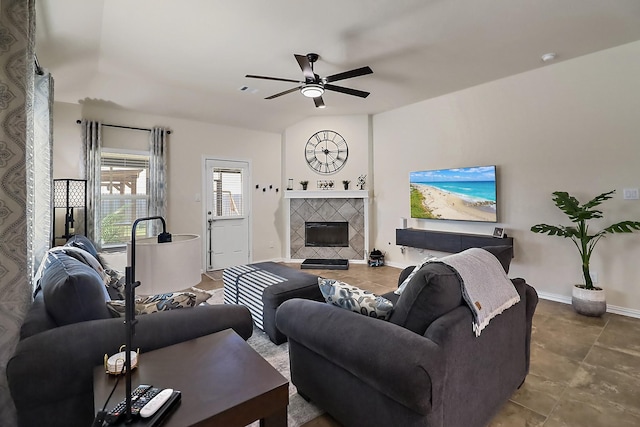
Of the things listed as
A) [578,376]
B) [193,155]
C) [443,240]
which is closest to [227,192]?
[193,155]

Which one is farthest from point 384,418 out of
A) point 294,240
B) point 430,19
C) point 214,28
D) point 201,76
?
point 294,240

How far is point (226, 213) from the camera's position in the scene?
585 centimetres

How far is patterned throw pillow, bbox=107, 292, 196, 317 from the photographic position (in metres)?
1.60

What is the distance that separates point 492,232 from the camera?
173 inches

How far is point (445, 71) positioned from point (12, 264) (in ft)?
15.0

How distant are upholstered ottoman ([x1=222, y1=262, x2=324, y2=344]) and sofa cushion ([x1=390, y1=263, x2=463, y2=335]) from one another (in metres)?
1.42

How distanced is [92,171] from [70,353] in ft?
13.0

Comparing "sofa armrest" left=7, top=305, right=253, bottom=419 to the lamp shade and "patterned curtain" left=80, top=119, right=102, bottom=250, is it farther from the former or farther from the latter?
"patterned curtain" left=80, top=119, right=102, bottom=250

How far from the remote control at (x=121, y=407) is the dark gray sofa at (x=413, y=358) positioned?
0.82 meters

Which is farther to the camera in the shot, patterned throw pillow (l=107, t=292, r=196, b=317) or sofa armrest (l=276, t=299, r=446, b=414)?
patterned throw pillow (l=107, t=292, r=196, b=317)

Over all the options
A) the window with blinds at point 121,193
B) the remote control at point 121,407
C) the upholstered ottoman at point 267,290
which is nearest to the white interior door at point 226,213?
the window with blinds at point 121,193

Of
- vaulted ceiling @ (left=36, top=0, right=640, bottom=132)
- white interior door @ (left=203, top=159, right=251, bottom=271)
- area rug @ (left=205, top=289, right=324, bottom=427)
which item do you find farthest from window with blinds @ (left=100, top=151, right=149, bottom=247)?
area rug @ (left=205, top=289, right=324, bottom=427)

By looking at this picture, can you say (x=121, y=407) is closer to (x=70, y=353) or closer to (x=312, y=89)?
(x=70, y=353)

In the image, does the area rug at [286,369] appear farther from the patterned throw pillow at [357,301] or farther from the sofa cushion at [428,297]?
the sofa cushion at [428,297]
